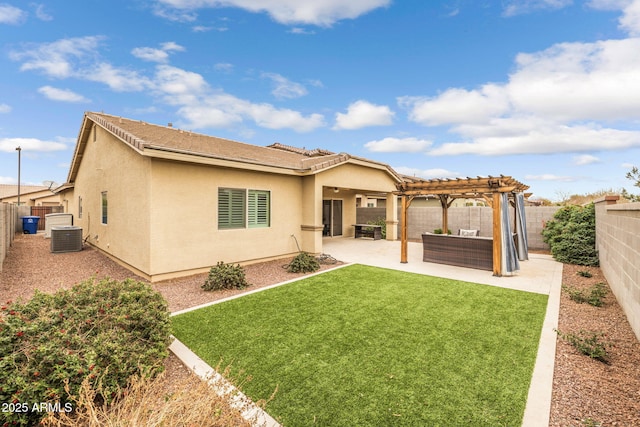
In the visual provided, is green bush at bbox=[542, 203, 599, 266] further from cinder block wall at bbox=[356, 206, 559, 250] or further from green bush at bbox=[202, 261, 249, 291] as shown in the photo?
green bush at bbox=[202, 261, 249, 291]

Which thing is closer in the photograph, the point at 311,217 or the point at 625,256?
the point at 625,256

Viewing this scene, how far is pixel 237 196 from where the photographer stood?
31.8 ft

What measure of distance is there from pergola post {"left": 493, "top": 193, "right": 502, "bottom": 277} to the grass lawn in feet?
5.44

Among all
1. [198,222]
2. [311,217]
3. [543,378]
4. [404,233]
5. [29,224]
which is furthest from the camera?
[29,224]

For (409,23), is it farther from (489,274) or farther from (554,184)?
(554,184)

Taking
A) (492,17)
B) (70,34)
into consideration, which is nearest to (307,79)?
(492,17)

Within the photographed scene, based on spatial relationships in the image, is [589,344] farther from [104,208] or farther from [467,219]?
[104,208]

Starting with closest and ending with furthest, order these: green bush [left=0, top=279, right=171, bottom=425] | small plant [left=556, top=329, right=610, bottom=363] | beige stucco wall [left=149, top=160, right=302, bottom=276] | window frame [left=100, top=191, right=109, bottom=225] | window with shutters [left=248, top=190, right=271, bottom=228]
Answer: green bush [left=0, top=279, right=171, bottom=425] → small plant [left=556, top=329, right=610, bottom=363] → beige stucco wall [left=149, top=160, right=302, bottom=276] → window with shutters [left=248, top=190, right=271, bottom=228] → window frame [left=100, top=191, right=109, bottom=225]

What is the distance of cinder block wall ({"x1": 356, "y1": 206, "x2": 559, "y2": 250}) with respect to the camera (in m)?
13.5

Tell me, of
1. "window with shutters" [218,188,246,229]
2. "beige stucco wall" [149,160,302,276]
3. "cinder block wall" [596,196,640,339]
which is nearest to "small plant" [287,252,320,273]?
"beige stucco wall" [149,160,302,276]

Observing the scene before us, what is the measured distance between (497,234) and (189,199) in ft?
30.3

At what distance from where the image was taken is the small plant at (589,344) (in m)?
3.99

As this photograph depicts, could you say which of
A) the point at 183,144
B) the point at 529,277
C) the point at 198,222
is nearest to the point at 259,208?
the point at 198,222

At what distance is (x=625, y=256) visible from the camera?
5.39 m
